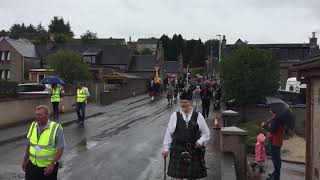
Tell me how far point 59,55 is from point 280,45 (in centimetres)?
3078

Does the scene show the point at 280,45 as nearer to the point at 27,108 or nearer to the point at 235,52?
the point at 235,52

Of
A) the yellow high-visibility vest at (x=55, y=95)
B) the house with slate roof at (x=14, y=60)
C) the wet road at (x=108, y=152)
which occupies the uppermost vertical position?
the house with slate roof at (x=14, y=60)

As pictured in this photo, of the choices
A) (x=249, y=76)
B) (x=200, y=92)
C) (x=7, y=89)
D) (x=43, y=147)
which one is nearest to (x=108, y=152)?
(x=43, y=147)

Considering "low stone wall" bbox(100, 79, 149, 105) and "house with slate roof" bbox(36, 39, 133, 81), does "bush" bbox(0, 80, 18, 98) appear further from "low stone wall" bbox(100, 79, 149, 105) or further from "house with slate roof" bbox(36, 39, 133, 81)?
"house with slate roof" bbox(36, 39, 133, 81)

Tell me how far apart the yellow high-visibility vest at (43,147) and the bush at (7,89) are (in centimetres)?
1535

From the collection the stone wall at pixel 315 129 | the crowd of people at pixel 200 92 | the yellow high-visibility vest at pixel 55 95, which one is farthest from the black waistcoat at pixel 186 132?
the yellow high-visibility vest at pixel 55 95

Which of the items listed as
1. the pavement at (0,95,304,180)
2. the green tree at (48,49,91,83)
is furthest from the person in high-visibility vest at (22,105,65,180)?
the green tree at (48,49,91,83)

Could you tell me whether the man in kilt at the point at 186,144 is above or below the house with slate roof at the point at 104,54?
below

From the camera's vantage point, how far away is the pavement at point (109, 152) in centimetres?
1131

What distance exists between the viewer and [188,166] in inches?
313

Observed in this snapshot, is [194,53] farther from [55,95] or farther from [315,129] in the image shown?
[315,129]

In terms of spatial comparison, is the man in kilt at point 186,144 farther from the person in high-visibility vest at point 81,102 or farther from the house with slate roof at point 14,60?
the house with slate roof at point 14,60

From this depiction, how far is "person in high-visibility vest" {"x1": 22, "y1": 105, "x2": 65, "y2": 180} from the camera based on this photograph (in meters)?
7.35

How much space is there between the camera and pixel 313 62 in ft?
34.3
